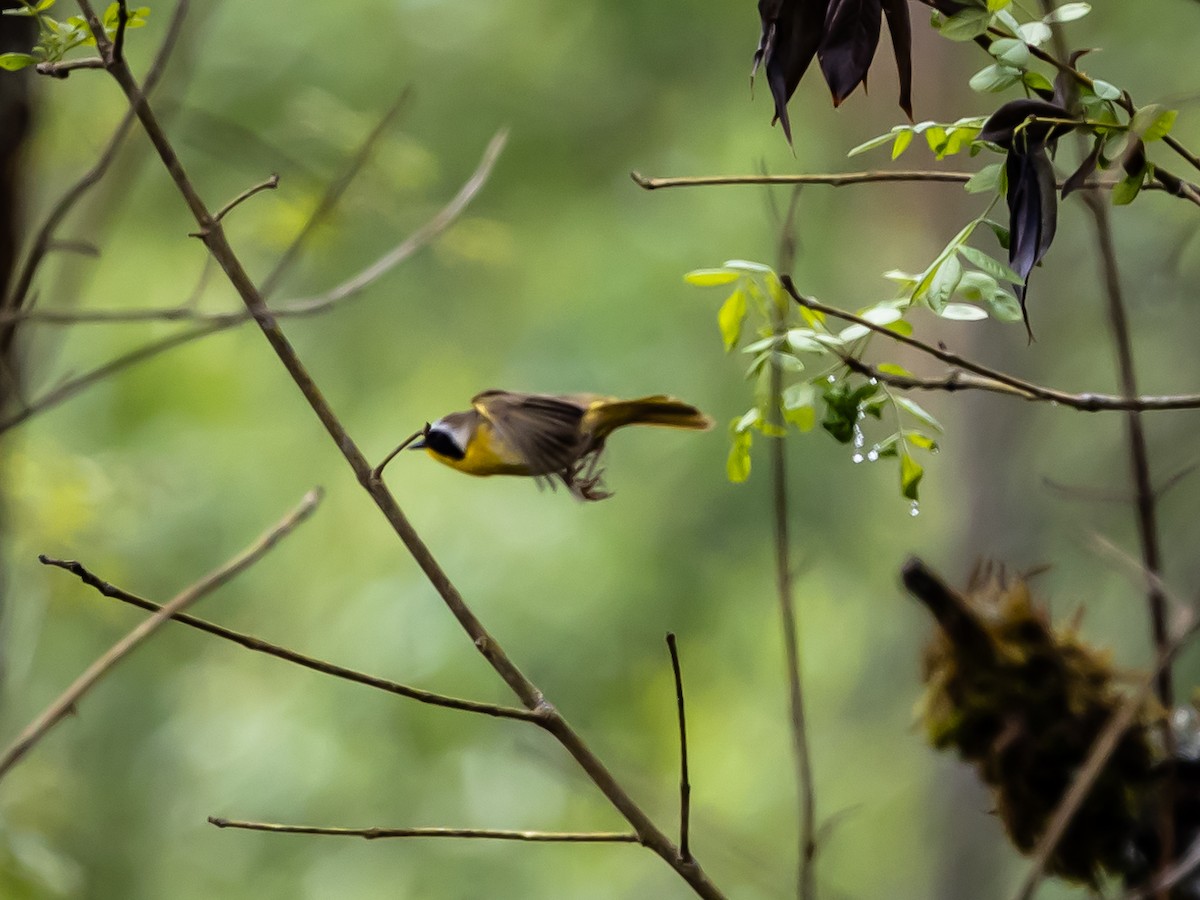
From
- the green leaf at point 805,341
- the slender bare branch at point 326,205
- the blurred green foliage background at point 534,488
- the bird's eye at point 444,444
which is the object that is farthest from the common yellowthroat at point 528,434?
the blurred green foliage background at point 534,488

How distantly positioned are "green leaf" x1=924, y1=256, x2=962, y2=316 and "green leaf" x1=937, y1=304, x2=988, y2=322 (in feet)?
0.04

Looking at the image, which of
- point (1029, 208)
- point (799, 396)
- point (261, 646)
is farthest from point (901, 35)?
point (261, 646)

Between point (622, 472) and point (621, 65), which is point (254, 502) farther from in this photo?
point (621, 65)

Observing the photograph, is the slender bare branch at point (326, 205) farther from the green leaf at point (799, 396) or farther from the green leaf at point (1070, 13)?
the green leaf at point (1070, 13)

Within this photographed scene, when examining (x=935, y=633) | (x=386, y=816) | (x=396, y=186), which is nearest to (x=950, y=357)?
(x=935, y=633)

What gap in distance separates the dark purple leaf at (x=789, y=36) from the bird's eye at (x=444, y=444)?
0.30 metres

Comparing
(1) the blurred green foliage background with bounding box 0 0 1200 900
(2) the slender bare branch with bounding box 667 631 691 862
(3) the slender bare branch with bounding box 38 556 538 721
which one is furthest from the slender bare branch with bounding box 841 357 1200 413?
(1) the blurred green foliage background with bounding box 0 0 1200 900

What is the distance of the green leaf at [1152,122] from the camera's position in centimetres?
70

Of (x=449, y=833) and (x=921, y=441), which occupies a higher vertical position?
(x=921, y=441)

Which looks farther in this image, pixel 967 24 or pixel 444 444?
pixel 444 444

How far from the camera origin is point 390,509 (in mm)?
813

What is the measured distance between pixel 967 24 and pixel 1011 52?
3 cm

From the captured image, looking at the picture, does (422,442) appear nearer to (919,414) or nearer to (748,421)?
(748,421)

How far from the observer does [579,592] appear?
13.8 feet
